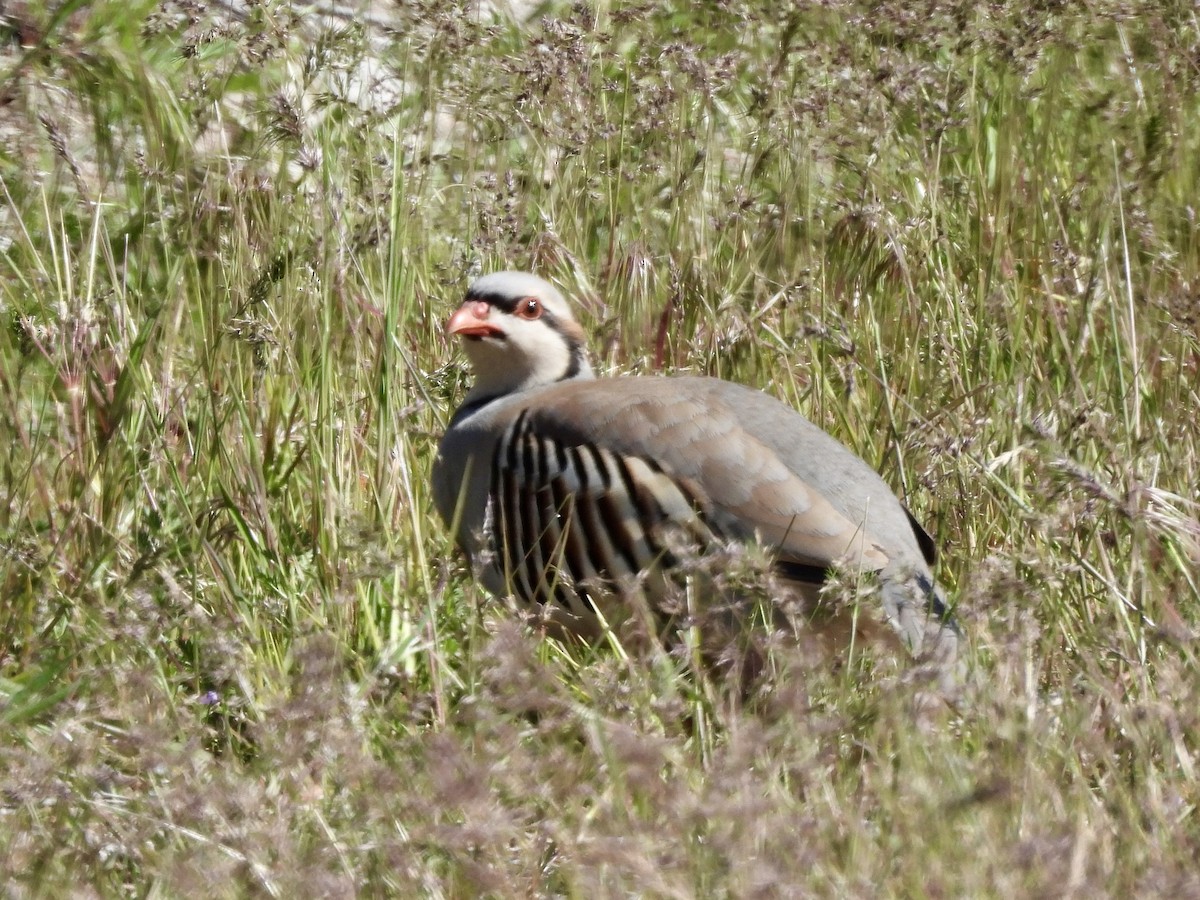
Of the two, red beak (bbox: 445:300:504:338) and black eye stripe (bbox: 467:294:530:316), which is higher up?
black eye stripe (bbox: 467:294:530:316)

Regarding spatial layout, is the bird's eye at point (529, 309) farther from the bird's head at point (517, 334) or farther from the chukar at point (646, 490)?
the chukar at point (646, 490)

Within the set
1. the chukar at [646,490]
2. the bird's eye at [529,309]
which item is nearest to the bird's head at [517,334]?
the bird's eye at [529,309]

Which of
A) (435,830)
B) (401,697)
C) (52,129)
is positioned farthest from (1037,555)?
(52,129)

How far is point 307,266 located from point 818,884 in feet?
6.94

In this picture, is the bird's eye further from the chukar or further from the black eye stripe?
the chukar

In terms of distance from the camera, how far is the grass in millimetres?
1981

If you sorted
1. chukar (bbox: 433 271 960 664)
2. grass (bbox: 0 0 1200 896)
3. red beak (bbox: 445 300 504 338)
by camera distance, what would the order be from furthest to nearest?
red beak (bbox: 445 300 504 338), chukar (bbox: 433 271 960 664), grass (bbox: 0 0 1200 896)

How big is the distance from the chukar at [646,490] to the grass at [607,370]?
5.3 inches

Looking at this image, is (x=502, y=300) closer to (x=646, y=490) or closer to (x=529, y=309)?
(x=529, y=309)

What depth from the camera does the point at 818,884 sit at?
1904 millimetres

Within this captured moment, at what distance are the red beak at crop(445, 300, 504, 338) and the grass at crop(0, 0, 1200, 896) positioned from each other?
3.4 inches

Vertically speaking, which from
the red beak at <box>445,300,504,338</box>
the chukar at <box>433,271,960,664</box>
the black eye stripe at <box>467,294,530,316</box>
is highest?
the black eye stripe at <box>467,294,530,316</box>

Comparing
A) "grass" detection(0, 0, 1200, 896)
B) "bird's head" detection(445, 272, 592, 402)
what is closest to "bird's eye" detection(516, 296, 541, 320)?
"bird's head" detection(445, 272, 592, 402)

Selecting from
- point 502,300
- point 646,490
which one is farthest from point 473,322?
point 646,490
